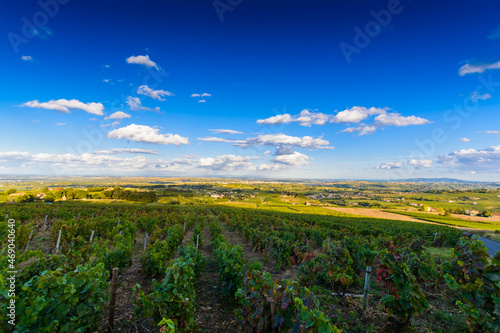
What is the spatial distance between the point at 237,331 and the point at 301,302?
3281mm

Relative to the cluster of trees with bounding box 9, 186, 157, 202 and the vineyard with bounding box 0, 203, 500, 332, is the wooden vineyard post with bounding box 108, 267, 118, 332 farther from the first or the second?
the cluster of trees with bounding box 9, 186, 157, 202

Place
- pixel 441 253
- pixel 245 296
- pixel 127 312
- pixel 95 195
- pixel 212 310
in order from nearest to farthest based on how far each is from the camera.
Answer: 1. pixel 245 296
2. pixel 127 312
3. pixel 212 310
4. pixel 441 253
5. pixel 95 195

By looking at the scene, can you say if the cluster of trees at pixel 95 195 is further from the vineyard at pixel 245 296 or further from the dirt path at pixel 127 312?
the vineyard at pixel 245 296

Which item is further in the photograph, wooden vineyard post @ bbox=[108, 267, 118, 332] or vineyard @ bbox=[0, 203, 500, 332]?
wooden vineyard post @ bbox=[108, 267, 118, 332]

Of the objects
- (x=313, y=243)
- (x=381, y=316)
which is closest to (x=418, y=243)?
(x=381, y=316)

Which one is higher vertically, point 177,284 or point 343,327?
point 177,284

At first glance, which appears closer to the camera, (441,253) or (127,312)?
(127,312)

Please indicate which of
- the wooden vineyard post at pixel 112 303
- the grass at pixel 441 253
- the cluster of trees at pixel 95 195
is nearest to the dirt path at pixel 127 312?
the wooden vineyard post at pixel 112 303

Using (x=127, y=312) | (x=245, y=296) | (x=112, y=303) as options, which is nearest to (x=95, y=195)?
(x=127, y=312)

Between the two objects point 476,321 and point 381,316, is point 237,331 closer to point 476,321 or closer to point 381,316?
point 381,316

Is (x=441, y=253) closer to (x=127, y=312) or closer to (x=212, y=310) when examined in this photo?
(x=212, y=310)

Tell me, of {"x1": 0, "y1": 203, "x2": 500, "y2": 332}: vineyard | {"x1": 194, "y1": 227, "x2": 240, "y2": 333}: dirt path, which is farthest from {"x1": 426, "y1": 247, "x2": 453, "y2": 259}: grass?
{"x1": 194, "y1": 227, "x2": 240, "y2": 333}: dirt path

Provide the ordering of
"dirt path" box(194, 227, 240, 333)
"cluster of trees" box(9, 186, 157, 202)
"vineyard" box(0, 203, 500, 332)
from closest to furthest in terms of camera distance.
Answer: "vineyard" box(0, 203, 500, 332) → "dirt path" box(194, 227, 240, 333) → "cluster of trees" box(9, 186, 157, 202)

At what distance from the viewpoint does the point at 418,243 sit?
11.9 meters
